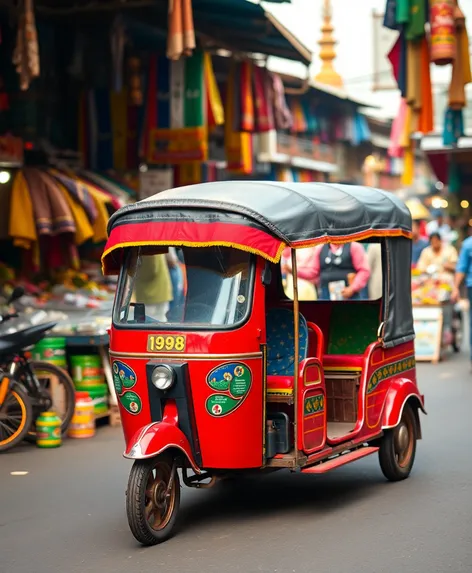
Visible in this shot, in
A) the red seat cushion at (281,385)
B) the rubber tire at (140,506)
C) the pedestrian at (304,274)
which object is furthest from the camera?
the pedestrian at (304,274)

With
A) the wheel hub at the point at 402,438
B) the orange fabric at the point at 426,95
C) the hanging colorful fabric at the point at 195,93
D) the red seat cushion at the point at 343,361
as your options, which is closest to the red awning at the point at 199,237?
the red seat cushion at the point at 343,361

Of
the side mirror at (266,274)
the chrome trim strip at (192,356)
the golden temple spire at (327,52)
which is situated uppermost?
the golden temple spire at (327,52)

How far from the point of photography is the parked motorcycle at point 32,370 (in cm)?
970

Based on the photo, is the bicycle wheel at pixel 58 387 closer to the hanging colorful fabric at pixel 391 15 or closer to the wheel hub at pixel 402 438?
the wheel hub at pixel 402 438

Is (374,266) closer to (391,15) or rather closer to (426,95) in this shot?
(426,95)

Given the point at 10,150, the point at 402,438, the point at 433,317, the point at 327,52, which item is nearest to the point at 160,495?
the point at 402,438

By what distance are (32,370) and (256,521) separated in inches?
144

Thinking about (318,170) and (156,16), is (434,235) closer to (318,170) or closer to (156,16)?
(156,16)

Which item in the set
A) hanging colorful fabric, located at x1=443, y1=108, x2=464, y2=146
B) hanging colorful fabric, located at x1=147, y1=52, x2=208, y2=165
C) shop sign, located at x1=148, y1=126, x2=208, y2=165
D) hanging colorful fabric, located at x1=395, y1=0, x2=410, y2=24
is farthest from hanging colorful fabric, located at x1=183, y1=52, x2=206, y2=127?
hanging colorful fabric, located at x1=443, y1=108, x2=464, y2=146

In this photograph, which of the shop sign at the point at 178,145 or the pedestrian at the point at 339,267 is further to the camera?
the shop sign at the point at 178,145

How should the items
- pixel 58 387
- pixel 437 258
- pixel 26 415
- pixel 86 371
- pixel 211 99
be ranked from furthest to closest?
pixel 437 258, pixel 211 99, pixel 86 371, pixel 58 387, pixel 26 415

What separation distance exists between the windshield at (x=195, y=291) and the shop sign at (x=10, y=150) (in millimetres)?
5726

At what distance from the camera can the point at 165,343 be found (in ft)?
22.4

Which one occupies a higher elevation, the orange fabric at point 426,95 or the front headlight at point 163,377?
the orange fabric at point 426,95
